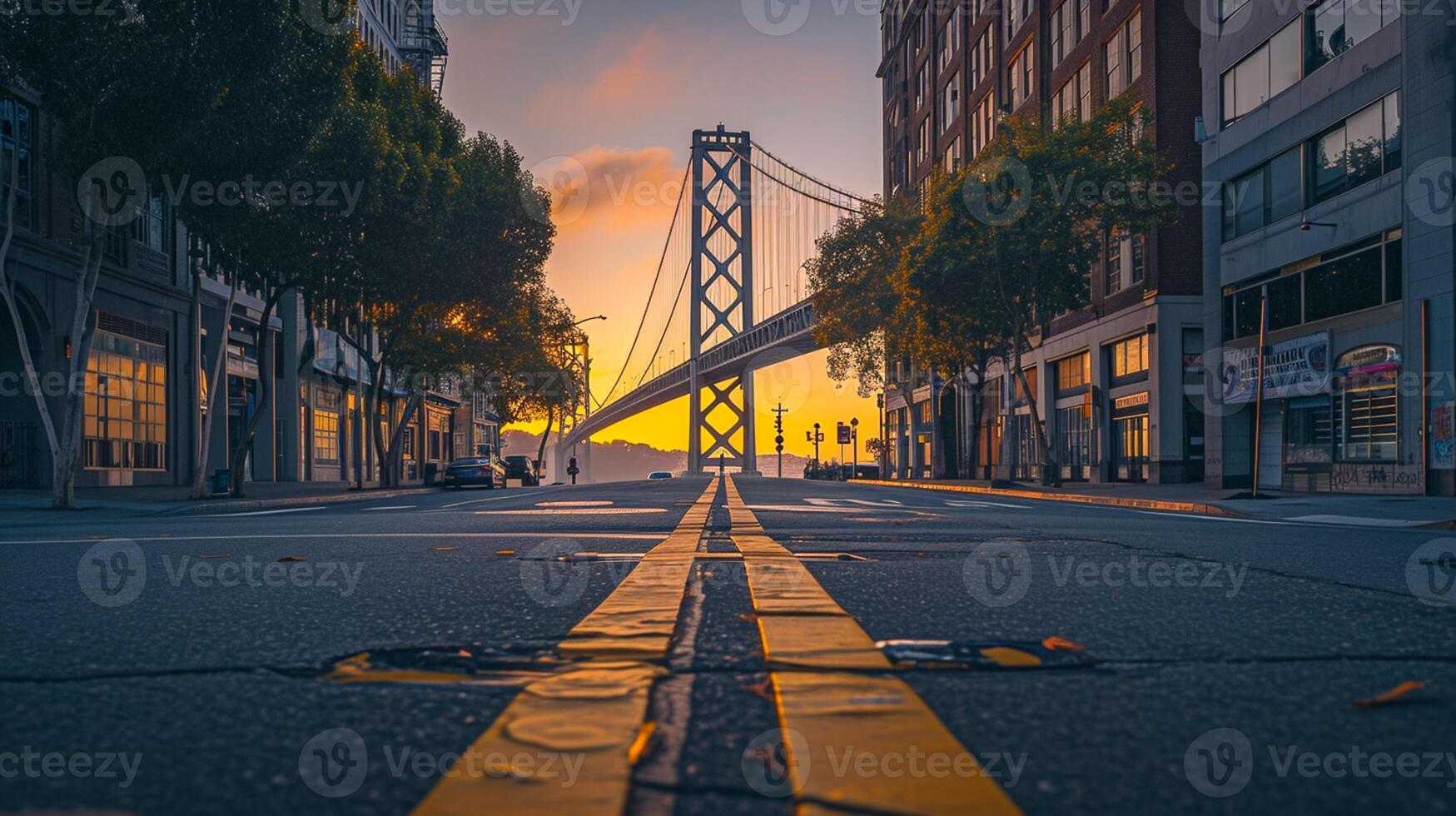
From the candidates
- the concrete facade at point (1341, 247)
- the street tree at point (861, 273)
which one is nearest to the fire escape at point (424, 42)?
the street tree at point (861, 273)

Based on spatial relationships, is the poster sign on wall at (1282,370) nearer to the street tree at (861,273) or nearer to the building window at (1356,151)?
the building window at (1356,151)

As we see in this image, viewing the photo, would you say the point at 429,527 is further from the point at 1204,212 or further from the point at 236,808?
the point at 1204,212

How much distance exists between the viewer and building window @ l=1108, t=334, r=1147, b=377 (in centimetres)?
3450

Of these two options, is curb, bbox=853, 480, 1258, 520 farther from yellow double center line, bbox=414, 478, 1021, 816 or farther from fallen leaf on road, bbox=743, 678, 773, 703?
fallen leaf on road, bbox=743, 678, 773, 703

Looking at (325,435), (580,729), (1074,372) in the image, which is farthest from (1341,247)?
(325,435)

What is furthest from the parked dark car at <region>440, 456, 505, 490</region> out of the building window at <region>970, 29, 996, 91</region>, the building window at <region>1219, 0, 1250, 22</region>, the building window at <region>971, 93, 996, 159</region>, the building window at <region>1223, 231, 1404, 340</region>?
the building window at <region>970, 29, 996, 91</region>

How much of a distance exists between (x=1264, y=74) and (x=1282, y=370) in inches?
277

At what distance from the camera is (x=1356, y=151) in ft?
75.8

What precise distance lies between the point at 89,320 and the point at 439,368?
12293mm

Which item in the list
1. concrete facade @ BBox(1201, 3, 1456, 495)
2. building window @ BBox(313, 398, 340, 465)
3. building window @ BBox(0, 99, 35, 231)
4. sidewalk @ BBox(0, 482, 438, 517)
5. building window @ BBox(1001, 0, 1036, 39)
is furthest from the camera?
building window @ BBox(313, 398, 340, 465)

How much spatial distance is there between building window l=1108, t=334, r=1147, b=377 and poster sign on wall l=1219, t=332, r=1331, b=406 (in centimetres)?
543

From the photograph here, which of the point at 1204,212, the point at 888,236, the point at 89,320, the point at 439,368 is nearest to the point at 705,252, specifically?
the point at 888,236

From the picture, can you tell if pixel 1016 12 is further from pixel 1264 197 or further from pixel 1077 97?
pixel 1264 197

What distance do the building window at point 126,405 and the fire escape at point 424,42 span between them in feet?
95.1
